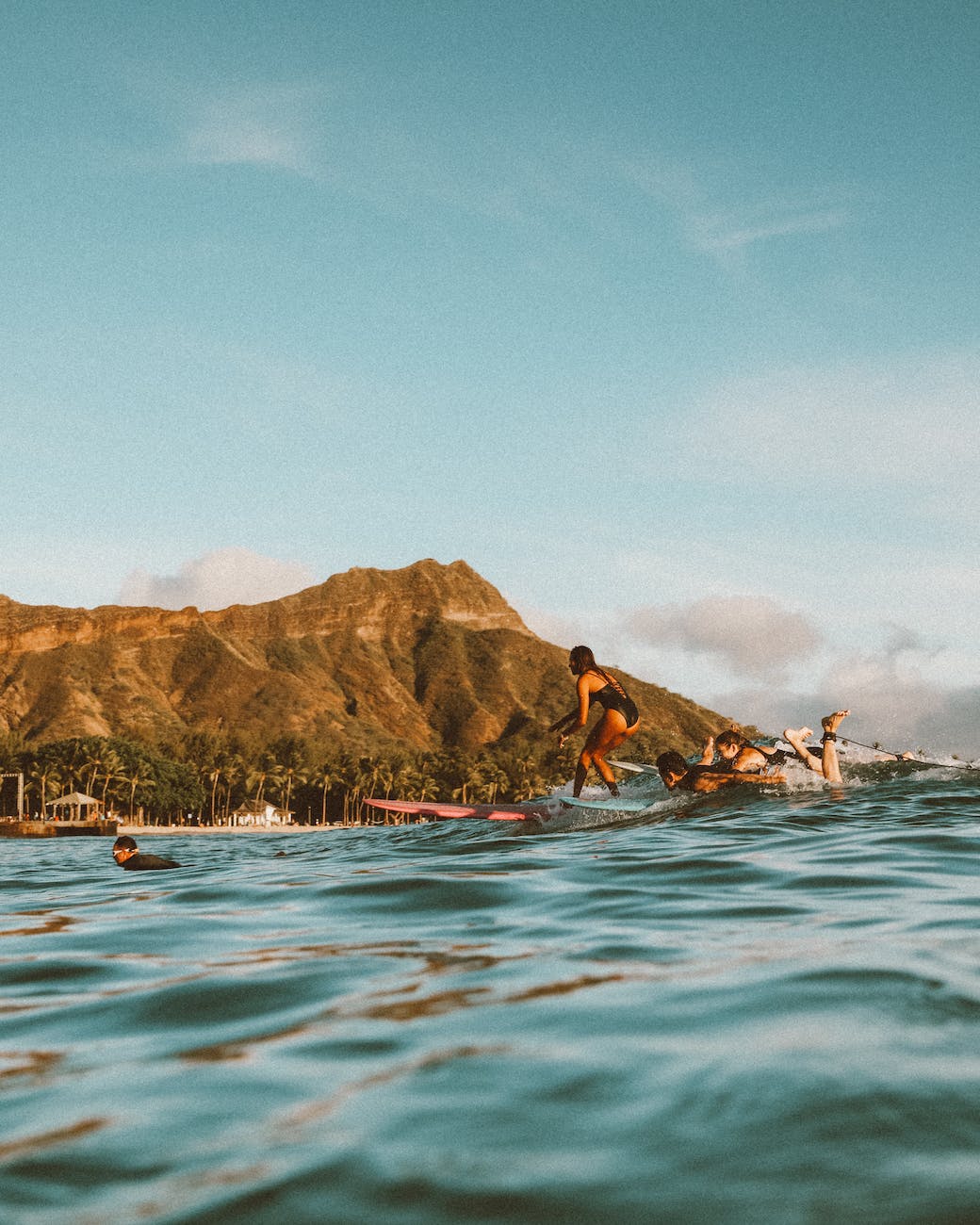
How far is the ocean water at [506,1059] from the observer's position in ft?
6.77

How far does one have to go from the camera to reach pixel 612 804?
16016 mm

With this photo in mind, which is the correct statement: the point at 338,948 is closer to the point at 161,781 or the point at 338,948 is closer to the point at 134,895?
the point at 134,895

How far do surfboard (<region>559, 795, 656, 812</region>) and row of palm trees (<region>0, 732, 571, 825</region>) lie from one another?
107449 millimetres

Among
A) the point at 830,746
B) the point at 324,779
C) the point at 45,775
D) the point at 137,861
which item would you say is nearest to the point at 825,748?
the point at 830,746

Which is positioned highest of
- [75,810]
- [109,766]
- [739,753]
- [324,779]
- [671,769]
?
[109,766]

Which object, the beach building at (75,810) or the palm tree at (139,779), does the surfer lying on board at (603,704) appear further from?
the palm tree at (139,779)

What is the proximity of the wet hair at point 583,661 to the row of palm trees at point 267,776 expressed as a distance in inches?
4310

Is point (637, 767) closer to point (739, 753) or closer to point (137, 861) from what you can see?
point (739, 753)

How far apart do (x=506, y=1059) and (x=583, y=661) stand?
11.8 m

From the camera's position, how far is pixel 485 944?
4910mm

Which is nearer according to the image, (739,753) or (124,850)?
(124,850)

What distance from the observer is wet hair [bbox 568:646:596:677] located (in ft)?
47.3

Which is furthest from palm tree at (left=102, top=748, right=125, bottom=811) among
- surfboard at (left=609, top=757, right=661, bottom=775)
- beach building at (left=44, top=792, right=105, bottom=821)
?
surfboard at (left=609, top=757, right=661, bottom=775)

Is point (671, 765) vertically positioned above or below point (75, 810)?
above
